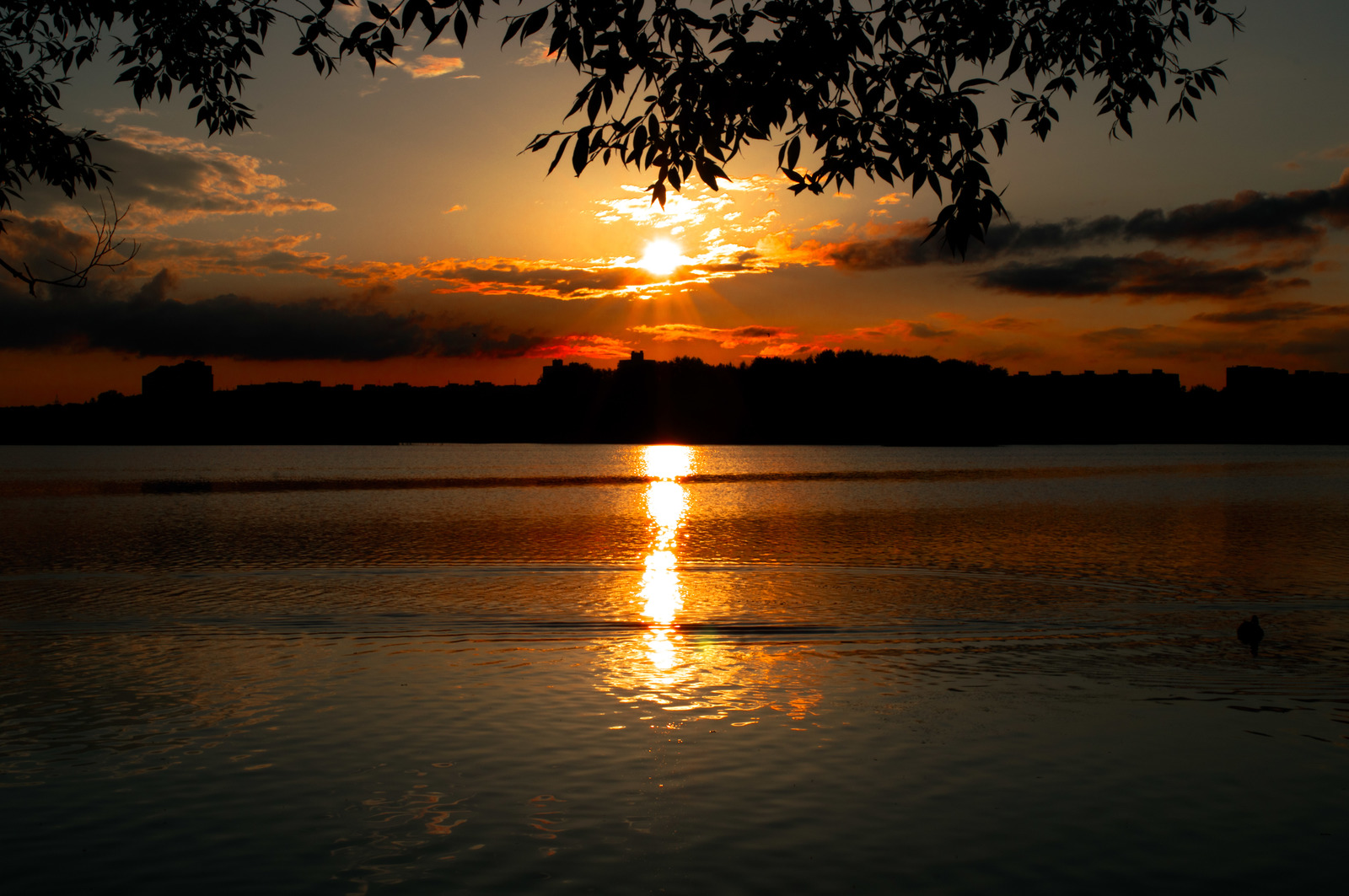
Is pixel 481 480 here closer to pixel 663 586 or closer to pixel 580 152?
pixel 663 586

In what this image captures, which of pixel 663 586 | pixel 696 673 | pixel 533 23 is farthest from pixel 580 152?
pixel 663 586

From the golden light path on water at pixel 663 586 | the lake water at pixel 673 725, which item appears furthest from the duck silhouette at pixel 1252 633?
the golden light path on water at pixel 663 586

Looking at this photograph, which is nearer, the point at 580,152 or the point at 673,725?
the point at 580,152

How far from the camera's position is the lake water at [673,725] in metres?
8.67

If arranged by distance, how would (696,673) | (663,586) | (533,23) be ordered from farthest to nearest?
(663,586) → (696,673) → (533,23)

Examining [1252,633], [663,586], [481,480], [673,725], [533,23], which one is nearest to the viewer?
[533,23]

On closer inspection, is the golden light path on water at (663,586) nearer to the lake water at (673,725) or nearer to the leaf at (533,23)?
the lake water at (673,725)

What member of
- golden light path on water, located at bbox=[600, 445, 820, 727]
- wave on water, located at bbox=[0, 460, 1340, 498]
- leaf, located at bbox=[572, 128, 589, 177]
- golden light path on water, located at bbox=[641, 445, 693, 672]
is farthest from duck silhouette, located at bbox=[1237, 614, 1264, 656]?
wave on water, located at bbox=[0, 460, 1340, 498]

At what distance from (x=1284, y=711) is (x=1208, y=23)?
28.3 ft

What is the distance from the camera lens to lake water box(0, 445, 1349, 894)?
8.67 meters

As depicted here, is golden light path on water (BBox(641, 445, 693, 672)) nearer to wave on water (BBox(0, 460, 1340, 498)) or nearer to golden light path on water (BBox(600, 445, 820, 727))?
golden light path on water (BBox(600, 445, 820, 727))

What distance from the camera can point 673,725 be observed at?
1273 centimetres

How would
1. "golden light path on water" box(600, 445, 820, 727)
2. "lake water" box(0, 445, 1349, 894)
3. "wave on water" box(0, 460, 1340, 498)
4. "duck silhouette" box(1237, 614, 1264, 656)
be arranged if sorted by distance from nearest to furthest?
"lake water" box(0, 445, 1349, 894) < "golden light path on water" box(600, 445, 820, 727) < "duck silhouette" box(1237, 614, 1264, 656) < "wave on water" box(0, 460, 1340, 498)

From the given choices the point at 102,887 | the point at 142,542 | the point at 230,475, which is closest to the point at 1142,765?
the point at 102,887
